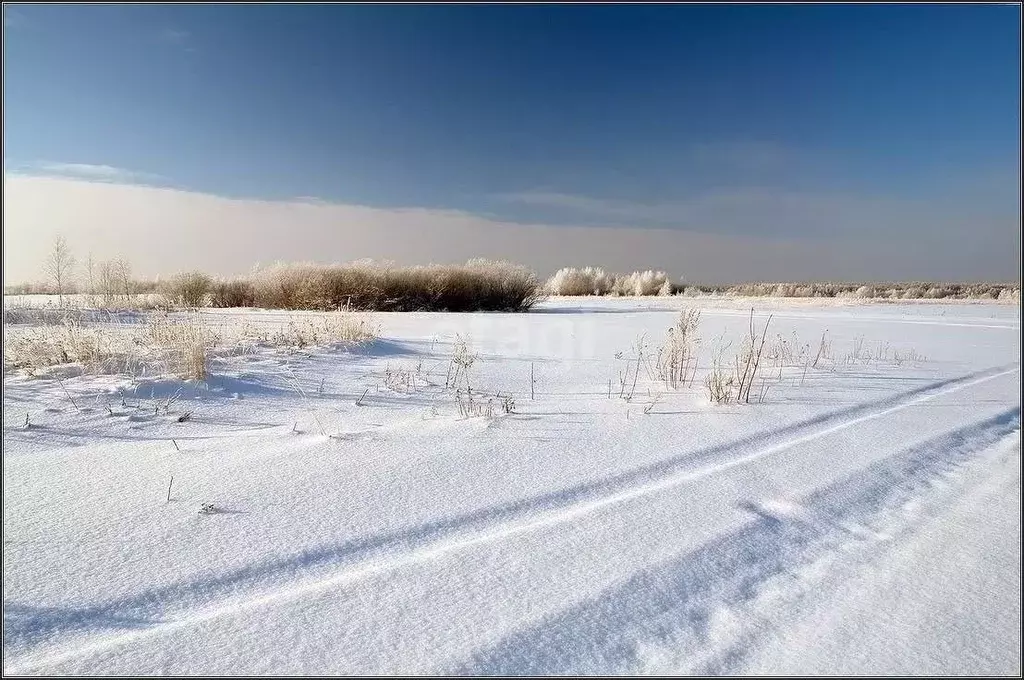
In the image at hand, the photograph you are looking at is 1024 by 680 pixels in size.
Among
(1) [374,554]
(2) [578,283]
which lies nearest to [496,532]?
(1) [374,554]

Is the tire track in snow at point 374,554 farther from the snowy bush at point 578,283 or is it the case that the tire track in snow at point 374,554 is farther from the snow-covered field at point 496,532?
the snowy bush at point 578,283

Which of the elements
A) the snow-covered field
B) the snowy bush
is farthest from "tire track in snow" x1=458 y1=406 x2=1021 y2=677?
the snowy bush

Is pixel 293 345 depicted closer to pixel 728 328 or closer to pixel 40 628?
pixel 40 628

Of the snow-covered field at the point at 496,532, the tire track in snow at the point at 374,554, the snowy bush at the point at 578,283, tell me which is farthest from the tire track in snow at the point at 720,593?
the snowy bush at the point at 578,283

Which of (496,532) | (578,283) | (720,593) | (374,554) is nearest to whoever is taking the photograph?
(720,593)

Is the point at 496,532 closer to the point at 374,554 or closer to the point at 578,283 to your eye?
the point at 374,554

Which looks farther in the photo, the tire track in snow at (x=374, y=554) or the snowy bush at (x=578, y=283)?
the snowy bush at (x=578, y=283)

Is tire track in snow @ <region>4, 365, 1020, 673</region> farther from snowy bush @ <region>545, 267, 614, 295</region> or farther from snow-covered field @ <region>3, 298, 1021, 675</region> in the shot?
snowy bush @ <region>545, 267, 614, 295</region>

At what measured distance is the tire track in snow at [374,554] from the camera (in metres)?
1.28

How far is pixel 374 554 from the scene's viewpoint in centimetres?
159

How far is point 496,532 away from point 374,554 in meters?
0.37

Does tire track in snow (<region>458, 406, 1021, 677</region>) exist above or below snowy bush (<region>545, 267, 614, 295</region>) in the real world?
below

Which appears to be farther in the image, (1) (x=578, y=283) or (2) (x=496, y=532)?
(1) (x=578, y=283)

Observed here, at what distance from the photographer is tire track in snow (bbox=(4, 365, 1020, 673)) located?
50.3 inches
